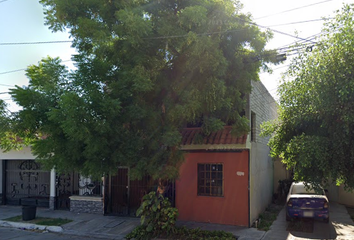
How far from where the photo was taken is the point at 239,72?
29.9ft

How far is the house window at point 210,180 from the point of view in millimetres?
11109

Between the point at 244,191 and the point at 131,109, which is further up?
the point at 131,109

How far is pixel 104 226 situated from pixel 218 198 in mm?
4303

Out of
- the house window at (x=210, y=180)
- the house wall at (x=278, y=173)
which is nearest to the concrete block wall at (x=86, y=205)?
the house window at (x=210, y=180)

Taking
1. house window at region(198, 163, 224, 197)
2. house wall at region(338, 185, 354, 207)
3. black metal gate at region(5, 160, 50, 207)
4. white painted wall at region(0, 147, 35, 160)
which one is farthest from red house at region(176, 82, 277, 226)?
white painted wall at region(0, 147, 35, 160)

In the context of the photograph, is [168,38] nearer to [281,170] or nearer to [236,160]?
[236,160]

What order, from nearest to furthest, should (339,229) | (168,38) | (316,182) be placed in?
(316,182) → (168,38) → (339,229)

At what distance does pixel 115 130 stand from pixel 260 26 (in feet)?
18.2

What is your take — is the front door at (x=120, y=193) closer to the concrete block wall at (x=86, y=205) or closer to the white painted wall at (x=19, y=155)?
the concrete block wall at (x=86, y=205)

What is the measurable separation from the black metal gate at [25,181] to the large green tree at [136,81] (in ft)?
26.0

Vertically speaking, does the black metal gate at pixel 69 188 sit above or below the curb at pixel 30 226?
above

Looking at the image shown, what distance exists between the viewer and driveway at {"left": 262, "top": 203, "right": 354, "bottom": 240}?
938cm

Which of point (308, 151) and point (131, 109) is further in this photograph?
point (131, 109)

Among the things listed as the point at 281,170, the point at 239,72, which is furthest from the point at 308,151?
the point at 281,170
